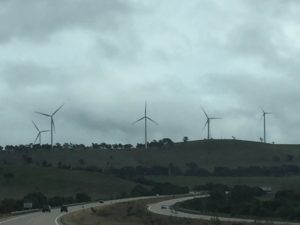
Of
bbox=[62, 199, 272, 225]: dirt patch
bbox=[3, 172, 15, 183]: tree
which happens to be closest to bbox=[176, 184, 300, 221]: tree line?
bbox=[62, 199, 272, 225]: dirt patch

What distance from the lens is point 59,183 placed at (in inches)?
7190

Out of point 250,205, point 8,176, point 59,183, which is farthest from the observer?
point 59,183

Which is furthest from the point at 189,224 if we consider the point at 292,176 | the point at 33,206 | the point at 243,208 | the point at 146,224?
the point at 292,176

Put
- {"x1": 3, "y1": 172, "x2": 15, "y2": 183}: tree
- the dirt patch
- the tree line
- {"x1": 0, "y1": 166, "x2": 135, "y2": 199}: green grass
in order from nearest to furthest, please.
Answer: the dirt patch
the tree line
{"x1": 0, "y1": 166, "x2": 135, "y2": 199}: green grass
{"x1": 3, "y1": 172, "x2": 15, "y2": 183}: tree

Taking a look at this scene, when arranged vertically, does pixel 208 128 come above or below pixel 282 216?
above

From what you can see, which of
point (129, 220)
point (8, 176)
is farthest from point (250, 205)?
point (8, 176)

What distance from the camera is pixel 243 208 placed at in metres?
97.6

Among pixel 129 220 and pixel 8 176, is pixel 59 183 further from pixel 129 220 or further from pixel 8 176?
pixel 129 220

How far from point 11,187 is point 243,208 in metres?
87.4

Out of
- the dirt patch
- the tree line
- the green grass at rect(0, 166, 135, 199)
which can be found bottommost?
→ the dirt patch

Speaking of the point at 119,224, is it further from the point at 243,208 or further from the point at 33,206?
the point at 33,206

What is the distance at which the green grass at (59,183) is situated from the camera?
177000 millimetres

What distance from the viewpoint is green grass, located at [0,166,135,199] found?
17700 cm

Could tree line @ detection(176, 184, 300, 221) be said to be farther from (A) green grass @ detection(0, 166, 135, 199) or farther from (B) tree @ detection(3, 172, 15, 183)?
(B) tree @ detection(3, 172, 15, 183)
